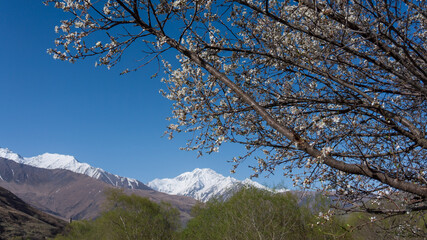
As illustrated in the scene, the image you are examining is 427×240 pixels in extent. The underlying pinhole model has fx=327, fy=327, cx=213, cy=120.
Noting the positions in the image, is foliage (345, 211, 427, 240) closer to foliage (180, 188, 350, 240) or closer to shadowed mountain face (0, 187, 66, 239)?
foliage (180, 188, 350, 240)

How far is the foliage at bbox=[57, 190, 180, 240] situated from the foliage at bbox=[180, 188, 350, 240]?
7.78 m

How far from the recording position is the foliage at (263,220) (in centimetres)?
2328

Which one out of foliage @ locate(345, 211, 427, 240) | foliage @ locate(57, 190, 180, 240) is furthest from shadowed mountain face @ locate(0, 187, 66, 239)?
foliage @ locate(345, 211, 427, 240)

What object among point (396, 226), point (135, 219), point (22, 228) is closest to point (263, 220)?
point (135, 219)

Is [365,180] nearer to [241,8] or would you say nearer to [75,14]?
[241,8]

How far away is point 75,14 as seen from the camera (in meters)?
4.11

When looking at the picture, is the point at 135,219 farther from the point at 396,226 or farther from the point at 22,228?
the point at 22,228

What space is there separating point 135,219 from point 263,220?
62.1 feet

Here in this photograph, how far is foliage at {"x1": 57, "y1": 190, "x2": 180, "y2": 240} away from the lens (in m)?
34.7

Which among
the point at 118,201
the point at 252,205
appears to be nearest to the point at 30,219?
the point at 118,201

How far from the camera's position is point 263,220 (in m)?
24.3

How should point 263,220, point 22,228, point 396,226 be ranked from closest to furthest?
point 396,226 < point 263,220 < point 22,228

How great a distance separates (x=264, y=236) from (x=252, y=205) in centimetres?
321

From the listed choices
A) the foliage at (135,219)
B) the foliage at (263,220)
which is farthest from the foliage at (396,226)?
the foliage at (135,219)
